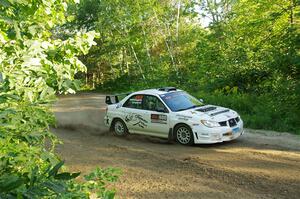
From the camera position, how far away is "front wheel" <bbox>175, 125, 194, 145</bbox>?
34.7 ft

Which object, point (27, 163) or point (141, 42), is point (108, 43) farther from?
point (27, 163)

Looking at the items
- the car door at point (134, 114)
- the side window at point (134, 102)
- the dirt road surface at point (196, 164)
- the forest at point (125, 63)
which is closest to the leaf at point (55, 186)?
the forest at point (125, 63)

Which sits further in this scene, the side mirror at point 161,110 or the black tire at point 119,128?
the black tire at point 119,128

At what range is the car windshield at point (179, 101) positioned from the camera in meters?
11.4

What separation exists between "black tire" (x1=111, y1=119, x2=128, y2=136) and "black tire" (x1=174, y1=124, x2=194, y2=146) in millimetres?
2162

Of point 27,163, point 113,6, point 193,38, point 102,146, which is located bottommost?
point 102,146

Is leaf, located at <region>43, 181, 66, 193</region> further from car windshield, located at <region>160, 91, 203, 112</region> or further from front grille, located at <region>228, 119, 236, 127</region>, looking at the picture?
car windshield, located at <region>160, 91, 203, 112</region>

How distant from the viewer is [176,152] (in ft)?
32.6

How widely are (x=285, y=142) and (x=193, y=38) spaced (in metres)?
18.3

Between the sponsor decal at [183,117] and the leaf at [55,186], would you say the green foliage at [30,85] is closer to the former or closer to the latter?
the leaf at [55,186]

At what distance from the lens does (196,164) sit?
871 cm

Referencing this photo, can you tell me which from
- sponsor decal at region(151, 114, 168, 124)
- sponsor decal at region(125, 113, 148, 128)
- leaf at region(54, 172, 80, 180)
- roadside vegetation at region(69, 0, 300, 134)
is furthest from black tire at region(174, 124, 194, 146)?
leaf at region(54, 172, 80, 180)

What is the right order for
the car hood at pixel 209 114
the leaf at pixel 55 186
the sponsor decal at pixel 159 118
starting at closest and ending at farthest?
the leaf at pixel 55 186
the car hood at pixel 209 114
the sponsor decal at pixel 159 118

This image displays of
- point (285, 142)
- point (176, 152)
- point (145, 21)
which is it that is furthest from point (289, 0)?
point (145, 21)
